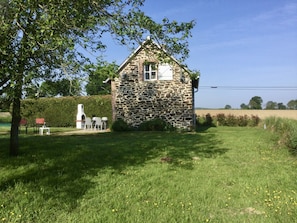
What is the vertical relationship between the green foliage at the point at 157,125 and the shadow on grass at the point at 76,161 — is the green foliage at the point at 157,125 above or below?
above

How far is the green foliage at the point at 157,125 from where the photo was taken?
21062 mm

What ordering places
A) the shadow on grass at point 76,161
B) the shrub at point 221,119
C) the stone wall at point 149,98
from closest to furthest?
the shadow on grass at point 76,161 < the stone wall at point 149,98 < the shrub at point 221,119

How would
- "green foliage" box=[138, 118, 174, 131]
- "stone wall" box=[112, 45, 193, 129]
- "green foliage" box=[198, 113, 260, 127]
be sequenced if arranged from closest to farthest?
"green foliage" box=[138, 118, 174, 131]
"stone wall" box=[112, 45, 193, 129]
"green foliage" box=[198, 113, 260, 127]

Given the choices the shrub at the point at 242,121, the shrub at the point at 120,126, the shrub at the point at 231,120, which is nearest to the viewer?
the shrub at the point at 120,126

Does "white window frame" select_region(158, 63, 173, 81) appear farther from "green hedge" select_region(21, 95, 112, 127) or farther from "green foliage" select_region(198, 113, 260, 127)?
"green foliage" select_region(198, 113, 260, 127)

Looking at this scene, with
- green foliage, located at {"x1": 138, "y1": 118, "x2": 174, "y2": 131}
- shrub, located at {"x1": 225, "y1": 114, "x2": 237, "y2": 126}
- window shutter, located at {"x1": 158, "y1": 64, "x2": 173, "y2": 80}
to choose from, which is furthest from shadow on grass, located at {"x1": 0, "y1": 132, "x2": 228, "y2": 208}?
shrub, located at {"x1": 225, "y1": 114, "x2": 237, "y2": 126}

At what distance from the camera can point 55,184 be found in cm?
693

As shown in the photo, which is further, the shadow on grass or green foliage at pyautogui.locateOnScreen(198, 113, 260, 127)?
green foliage at pyautogui.locateOnScreen(198, 113, 260, 127)

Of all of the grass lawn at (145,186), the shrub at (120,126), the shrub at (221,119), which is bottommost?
the grass lawn at (145,186)

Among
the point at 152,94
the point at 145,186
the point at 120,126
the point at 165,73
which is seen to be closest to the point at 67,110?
the point at 120,126

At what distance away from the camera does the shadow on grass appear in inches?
268

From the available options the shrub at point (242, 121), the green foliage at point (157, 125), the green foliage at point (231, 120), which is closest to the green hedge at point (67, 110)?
the green foliage at point (157, 125)

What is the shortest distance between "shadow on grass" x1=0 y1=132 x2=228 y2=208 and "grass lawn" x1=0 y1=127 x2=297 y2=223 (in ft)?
0.07

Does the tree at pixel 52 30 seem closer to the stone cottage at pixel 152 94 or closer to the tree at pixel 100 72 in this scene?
the tree at pixel 100 72
